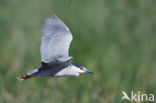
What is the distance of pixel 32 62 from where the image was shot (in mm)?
9273

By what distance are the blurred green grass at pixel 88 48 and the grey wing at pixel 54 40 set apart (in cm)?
58

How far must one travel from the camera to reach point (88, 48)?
955 cm

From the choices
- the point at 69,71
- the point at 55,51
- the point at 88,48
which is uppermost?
the point at 55,51

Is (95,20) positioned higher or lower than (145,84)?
higher

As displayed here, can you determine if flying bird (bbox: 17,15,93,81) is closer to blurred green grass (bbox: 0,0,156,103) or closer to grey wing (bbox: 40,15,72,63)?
grey wing (bbox: 40,15,72,63)

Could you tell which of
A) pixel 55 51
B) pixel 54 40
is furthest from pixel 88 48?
pixel 55 51

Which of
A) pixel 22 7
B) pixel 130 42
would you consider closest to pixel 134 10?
pixel 130 42

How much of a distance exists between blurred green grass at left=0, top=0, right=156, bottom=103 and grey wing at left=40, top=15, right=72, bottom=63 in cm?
58

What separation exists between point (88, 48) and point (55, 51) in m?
1.80

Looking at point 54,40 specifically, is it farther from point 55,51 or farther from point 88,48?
point 88,48

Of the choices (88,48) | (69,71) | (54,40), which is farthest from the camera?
(88,48)

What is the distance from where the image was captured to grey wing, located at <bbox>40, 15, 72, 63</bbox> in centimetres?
773

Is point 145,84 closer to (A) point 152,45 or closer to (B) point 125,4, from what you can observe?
(A) point 152,45

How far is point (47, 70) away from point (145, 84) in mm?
1825
